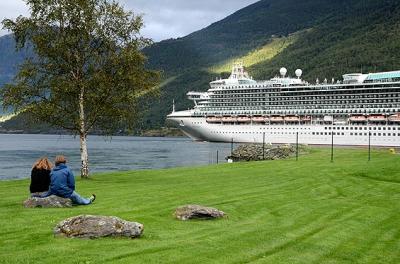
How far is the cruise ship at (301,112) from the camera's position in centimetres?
12019

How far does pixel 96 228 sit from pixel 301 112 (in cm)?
12050

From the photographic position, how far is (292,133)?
12988 cm

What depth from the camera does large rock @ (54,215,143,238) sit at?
1298 cm

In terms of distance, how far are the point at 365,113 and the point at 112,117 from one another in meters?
96.6

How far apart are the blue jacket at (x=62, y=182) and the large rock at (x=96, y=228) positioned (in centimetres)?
523

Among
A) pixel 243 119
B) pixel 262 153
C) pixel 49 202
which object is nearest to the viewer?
pixel 49 202

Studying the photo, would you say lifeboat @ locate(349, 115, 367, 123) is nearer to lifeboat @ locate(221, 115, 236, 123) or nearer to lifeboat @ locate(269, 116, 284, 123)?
lifeboat @ locate(269, 116, 284, 123)

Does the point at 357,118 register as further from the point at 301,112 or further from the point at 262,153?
the point at 262,153

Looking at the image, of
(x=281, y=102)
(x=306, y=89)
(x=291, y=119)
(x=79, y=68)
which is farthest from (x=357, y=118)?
(x=79, y=68)

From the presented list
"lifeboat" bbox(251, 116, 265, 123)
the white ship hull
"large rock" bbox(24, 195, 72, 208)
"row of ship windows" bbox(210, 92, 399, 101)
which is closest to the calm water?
"large rock" bbox(24, 195, 72, 208)

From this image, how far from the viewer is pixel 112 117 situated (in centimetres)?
3353

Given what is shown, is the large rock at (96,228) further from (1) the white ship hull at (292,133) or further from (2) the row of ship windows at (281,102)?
(2) the row of ship windows at (281,102)

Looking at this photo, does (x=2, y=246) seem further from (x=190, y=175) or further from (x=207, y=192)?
(x=190, y=175)

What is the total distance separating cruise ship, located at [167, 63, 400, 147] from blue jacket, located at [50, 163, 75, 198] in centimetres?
9370
